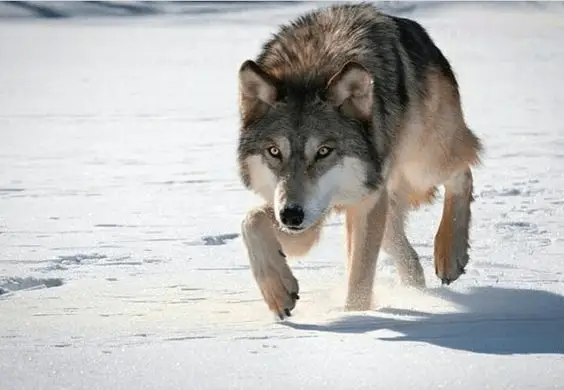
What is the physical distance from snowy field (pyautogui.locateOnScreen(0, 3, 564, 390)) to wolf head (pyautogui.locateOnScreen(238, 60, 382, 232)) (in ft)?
1.83

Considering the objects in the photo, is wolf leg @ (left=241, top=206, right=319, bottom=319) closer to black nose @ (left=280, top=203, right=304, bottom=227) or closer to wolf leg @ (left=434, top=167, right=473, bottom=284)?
black nose @ (left=280, top=203, right=304, bottom=227)

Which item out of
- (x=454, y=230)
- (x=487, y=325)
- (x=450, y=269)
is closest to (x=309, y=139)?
(x=487, y=325)

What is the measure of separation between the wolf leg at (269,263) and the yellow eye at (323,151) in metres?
0.39

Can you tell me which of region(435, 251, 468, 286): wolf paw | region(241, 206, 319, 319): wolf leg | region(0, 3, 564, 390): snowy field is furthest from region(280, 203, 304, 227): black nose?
region(435, 251, 468, 286): wolf paw

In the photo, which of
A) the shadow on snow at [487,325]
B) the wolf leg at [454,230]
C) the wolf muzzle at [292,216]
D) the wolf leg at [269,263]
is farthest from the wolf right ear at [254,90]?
the wolf leg at [454,230]

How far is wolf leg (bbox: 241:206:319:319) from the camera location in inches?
183

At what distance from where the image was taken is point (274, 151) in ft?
15.8

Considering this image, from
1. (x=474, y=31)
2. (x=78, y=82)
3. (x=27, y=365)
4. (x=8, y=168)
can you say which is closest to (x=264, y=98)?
(x=27, y=365)

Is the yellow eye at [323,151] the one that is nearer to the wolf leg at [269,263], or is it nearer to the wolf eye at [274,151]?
the wolf eye at [274,151]

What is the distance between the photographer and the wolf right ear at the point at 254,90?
481cm

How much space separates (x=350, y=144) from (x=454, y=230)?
127 centimetres

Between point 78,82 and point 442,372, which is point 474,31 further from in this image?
point 442,372

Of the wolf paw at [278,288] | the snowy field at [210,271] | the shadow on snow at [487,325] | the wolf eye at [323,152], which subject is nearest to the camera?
the snowy field at [210,271]

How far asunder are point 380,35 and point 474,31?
15.5 metres
